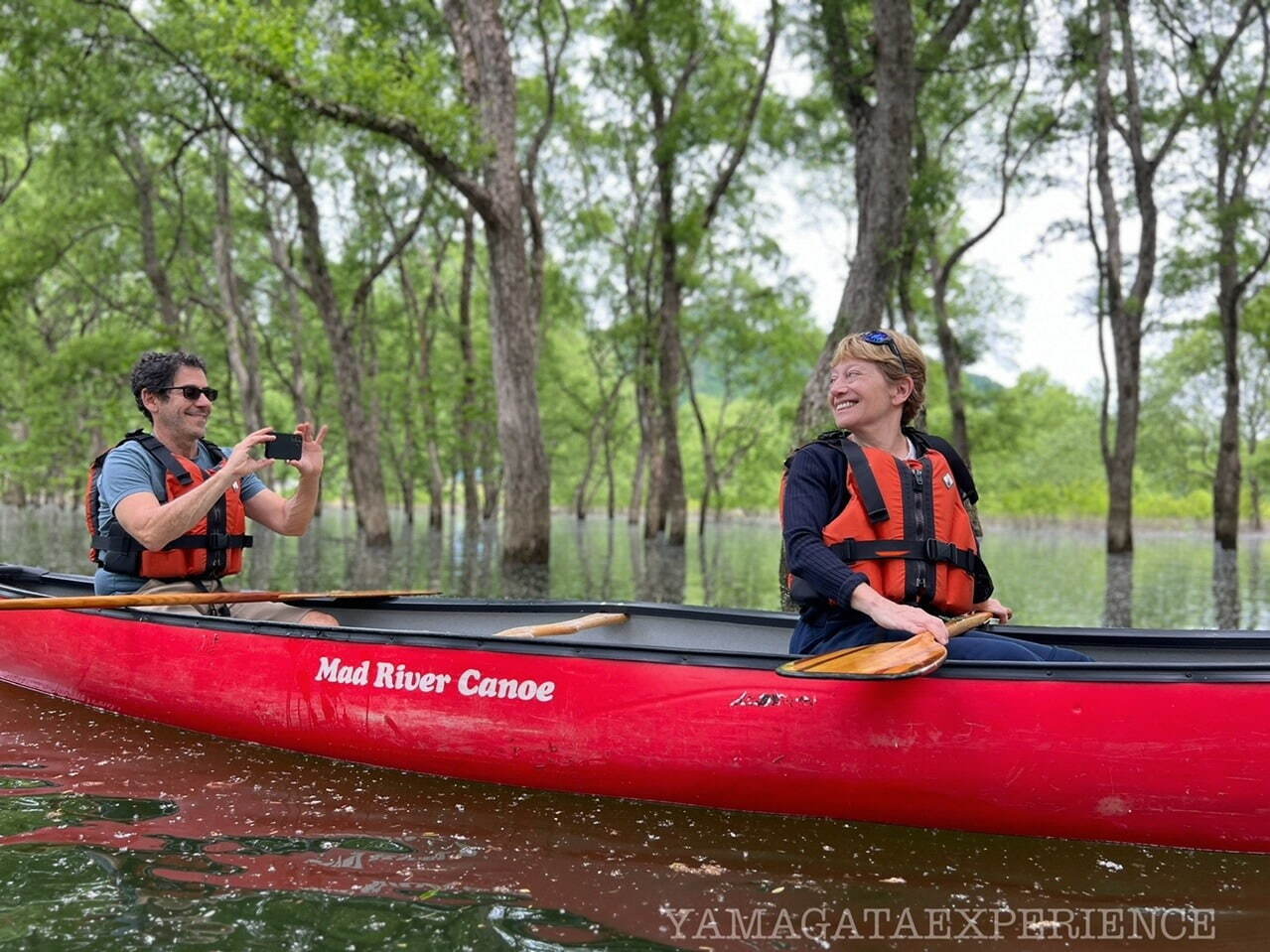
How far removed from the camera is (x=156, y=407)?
196 inches

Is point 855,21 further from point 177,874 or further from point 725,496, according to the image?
point 725,496

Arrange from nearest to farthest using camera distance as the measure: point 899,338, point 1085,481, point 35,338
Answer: point 899,338 < point 35,338 < point 1085,481

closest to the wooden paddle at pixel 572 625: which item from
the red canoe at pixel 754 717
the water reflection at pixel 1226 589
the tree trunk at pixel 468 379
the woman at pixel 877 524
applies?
the red canoe at pixel 754 717

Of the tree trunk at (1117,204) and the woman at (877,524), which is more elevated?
the tree trunk at (1117,204)

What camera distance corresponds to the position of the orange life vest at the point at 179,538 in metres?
4.95

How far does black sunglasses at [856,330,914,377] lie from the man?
2.69 m

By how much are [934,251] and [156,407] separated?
19729mm

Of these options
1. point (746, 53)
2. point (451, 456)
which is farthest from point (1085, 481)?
point (746, 53)

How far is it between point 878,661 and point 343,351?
16554mm

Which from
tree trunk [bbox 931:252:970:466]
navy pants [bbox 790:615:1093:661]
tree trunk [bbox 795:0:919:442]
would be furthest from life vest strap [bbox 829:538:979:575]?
tree trunk [bbox 931:252:970:466]

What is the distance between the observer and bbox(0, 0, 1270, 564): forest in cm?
1188

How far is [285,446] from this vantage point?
4.80 m

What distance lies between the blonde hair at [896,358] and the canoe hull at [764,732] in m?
1.08

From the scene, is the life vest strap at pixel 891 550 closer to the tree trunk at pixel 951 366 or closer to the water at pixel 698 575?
the water at pixel 698 575
